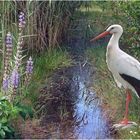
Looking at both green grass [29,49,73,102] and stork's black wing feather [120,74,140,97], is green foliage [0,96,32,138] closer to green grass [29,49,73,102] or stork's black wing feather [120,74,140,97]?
green grass [29,49,73,102]

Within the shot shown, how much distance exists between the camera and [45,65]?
7.67m

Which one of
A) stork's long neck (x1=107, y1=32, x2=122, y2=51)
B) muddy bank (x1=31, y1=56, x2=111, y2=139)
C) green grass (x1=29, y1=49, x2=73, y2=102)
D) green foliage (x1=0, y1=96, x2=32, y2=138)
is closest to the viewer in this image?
green foliage (x1=0, y1=96, x2=32, y2=138)

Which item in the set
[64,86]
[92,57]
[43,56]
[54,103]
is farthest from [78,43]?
[54,103]

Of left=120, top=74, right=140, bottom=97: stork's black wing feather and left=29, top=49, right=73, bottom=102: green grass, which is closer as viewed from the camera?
left=120, top=74, right=140, bottom=97: stork's black wing feather

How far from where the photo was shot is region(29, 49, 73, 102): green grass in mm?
6427

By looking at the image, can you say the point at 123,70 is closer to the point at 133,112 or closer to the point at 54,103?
the point at 133,112

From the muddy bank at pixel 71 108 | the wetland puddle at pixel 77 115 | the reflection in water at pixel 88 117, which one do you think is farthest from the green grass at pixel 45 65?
the reflection in water at pixel 88 117

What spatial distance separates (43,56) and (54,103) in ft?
5.49

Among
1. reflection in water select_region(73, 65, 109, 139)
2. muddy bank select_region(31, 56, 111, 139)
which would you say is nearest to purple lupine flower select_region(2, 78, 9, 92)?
muddy bank select_region(31, 56, 111, 139)

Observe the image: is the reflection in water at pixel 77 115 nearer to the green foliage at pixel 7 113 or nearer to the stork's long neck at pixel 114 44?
the green foliage at pixel 7 113

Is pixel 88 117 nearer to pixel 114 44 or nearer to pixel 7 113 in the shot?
pixel 114 44

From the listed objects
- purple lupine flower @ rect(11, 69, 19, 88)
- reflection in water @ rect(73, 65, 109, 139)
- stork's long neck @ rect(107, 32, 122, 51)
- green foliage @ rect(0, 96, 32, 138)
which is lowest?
reflection in water @ rect(73, 65, 109, 139)

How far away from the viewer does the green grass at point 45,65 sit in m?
6.43

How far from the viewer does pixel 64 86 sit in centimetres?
734
